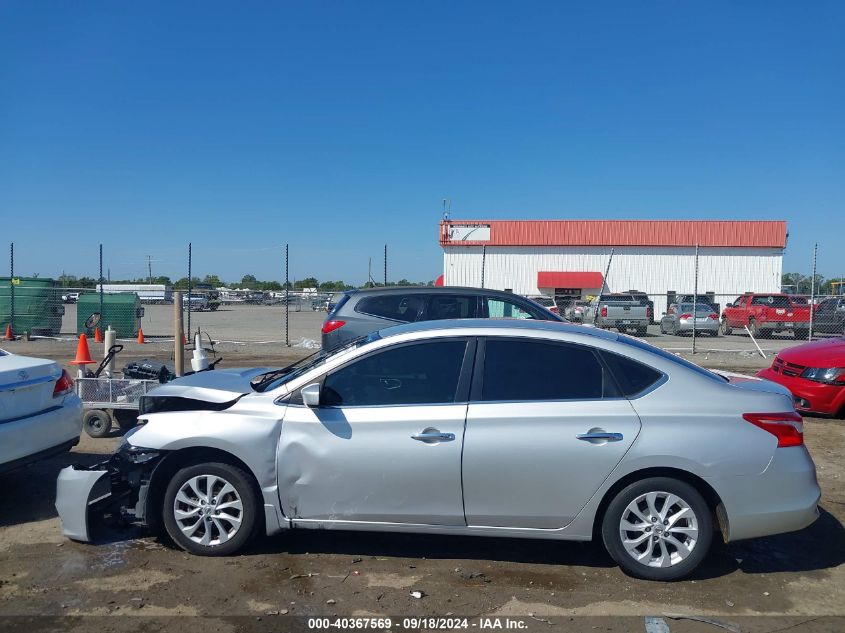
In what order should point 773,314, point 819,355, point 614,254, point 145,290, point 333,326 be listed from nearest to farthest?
point 819,355 → point 333,326 → point 773,314 → point 145,290 → point 614,254

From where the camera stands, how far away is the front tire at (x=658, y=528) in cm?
417

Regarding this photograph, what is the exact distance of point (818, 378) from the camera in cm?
857

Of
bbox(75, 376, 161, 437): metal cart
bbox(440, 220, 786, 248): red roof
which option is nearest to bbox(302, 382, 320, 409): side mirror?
bbox(75, 376, 161, 437): metal cart

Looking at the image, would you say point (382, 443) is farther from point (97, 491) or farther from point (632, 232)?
point (632, 232)

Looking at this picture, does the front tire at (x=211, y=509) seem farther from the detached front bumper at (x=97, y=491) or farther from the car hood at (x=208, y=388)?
the car hood at (x=208, y=388)

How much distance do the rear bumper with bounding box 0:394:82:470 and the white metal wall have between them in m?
34.7

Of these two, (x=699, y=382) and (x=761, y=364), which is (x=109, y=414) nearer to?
(x=699, y=382)

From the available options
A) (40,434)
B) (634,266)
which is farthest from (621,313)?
(634,266)

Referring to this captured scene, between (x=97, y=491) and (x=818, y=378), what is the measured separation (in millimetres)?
8269

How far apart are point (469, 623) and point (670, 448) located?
5.23 ft

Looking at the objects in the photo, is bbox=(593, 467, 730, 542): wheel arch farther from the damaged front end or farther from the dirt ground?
the damaged front end

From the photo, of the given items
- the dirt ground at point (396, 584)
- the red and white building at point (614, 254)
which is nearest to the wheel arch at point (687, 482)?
the dirt ground at point (396, 584)

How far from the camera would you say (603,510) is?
14.0 feet

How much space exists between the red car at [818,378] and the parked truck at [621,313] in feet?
39.6
